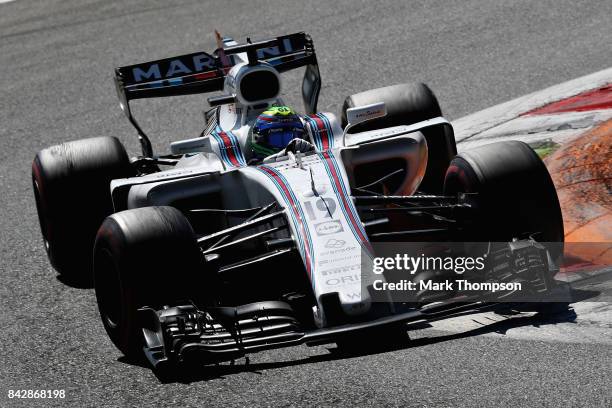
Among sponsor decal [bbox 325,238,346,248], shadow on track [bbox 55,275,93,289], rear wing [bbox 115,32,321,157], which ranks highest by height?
rear wing [bbox 115,32,321,157]

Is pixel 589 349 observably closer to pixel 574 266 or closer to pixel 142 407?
pixel 574 266

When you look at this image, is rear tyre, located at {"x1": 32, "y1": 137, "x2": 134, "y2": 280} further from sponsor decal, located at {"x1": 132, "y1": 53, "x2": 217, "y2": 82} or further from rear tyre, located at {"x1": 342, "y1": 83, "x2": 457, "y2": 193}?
rear tyre, located at {"x1": 342, "y1": 83, "x2": 457, "y2": 193}

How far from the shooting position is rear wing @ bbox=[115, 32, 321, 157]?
929cm

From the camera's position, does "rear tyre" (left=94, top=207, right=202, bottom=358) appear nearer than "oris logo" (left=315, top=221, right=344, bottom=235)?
Yes

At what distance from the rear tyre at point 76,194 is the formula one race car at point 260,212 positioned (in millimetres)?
10

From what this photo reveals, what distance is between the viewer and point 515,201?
705 centimetres

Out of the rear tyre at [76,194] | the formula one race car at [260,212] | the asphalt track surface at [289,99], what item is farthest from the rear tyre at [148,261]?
the rear tyre at [76,194]

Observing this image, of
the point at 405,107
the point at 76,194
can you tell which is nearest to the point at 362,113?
the point at 405,107

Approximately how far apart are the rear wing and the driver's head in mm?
964

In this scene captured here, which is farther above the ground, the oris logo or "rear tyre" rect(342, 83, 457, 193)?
"rear tyre" rect(342, 83, 457, 193)

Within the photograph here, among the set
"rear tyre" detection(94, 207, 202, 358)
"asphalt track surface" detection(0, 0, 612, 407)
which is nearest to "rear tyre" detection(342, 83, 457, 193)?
"asphalt track surface" detection(0, 0, 612, 407)

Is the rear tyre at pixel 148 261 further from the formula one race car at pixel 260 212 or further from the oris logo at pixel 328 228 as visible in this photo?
the oris logo at pixel 328 228

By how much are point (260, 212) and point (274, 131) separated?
1.01 m

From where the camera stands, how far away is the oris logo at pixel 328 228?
6914 mm
